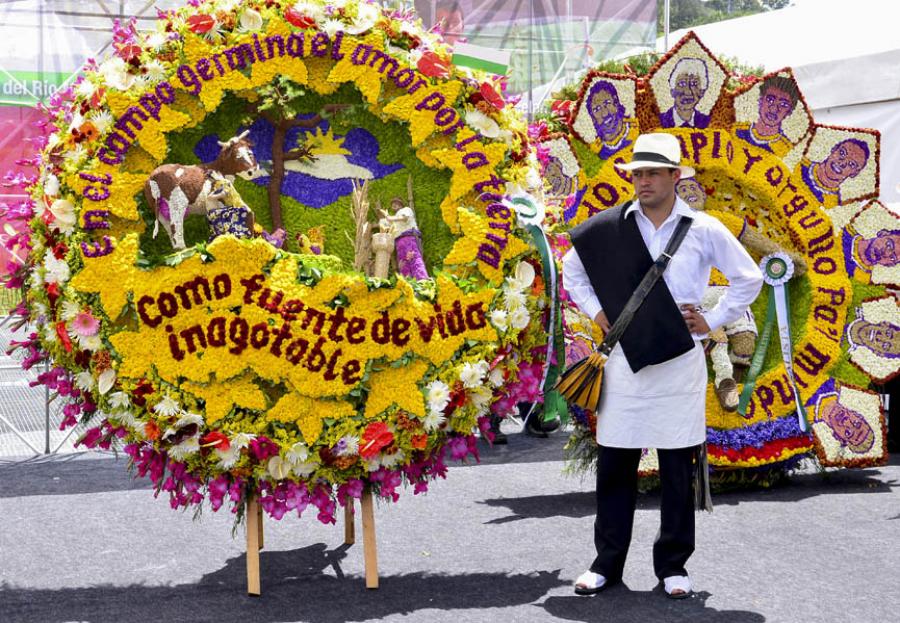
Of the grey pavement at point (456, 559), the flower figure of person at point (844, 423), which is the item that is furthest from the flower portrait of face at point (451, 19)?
the flower figure of person at point (844, 423)

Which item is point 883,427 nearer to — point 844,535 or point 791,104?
point 844,535

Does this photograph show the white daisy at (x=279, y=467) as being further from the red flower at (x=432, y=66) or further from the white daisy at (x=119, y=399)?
the red flower at (x=432, y=66)

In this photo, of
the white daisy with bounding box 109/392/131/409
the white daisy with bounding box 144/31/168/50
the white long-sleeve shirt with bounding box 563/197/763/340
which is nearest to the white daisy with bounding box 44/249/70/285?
the white daisy with bounding box 109/392/131/409

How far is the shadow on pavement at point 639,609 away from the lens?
13.5ft

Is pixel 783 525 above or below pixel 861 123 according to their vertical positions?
below

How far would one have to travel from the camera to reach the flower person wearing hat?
432cm

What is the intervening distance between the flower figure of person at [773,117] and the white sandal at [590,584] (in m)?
2.76

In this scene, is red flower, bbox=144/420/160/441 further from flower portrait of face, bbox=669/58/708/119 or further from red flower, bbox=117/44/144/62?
flower portrait of face, bbox=669/58/708/119

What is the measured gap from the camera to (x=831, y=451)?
6168 mm

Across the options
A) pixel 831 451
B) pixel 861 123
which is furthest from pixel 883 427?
pixel 861 123

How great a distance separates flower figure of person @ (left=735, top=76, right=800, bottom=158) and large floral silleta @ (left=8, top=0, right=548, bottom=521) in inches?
73.8

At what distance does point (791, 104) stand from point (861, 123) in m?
4.77

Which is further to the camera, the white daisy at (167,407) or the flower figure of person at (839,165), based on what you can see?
the flower figure of person at (839,165)

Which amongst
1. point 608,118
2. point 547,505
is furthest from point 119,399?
point 608,118
